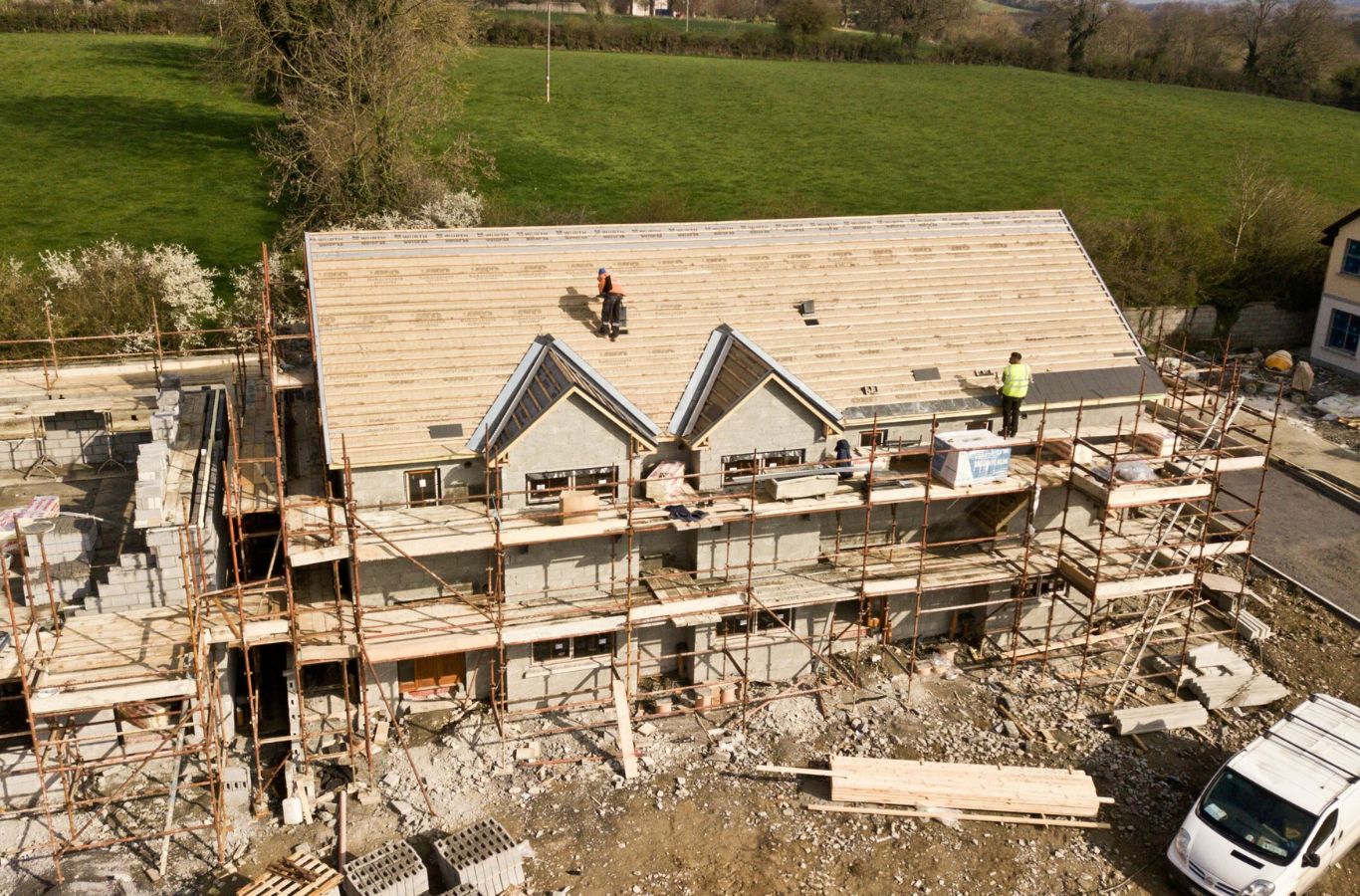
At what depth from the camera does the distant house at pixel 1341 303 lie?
46.7 m

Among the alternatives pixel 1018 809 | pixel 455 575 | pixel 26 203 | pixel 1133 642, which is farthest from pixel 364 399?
pixel 26 203

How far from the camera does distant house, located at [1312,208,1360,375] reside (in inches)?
1839

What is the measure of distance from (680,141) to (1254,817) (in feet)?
185

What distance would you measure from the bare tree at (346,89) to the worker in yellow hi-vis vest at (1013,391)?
1191 inches

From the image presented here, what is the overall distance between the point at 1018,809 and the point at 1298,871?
17.2 ft

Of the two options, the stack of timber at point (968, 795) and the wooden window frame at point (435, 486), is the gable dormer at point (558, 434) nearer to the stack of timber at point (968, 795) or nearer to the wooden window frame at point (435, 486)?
the wooden window frame at point (435, 486)

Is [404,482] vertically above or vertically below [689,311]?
below

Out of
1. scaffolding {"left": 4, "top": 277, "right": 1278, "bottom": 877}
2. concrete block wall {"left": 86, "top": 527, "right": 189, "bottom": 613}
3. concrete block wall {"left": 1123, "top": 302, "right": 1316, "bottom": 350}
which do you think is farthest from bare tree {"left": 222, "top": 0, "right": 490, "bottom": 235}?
concrete block wall {"left": 1123, "top": 302, "right": 1316, "bottom": 350}

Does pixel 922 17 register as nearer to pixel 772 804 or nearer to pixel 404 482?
pixel 404 482

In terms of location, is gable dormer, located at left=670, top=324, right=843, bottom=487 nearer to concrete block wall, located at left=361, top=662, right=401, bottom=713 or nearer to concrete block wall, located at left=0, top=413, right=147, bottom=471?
concrete block wall, located at left=361, top=662, right=401, bottom=713

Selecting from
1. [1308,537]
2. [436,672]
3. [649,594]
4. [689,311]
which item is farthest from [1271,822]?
[436,672]

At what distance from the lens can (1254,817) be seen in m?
21.0

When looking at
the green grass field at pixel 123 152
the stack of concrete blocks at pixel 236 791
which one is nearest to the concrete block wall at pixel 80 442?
the stack of concrete blocks at pixel 236 791

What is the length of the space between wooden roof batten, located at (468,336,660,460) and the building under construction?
9cm
